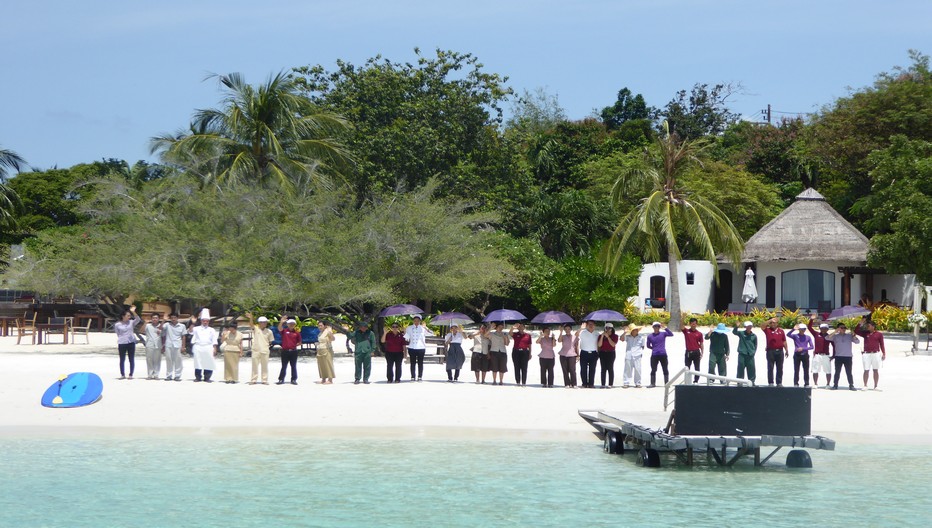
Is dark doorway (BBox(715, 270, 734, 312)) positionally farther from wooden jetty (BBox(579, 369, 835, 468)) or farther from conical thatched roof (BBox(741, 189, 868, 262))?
wooden jetty (BBox(579, 369, 835, 468))

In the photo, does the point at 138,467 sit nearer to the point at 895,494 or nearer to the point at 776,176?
the point at 895,494

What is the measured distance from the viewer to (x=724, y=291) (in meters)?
47.1

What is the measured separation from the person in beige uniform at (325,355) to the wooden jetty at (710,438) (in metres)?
7.35

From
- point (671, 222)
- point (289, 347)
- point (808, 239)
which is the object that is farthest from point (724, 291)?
point (289, 347)

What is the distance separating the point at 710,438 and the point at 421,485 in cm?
401

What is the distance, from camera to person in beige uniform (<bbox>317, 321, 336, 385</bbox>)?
22.9 metres

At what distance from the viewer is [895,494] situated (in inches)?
583

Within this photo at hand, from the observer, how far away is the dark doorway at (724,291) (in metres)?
46.8

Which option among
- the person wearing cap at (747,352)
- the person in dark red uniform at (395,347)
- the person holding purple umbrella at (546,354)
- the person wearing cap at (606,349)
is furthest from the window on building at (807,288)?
the person in dark red uniform at (395,347)

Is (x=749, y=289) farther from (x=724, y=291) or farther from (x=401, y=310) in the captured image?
(x=401, y=310)

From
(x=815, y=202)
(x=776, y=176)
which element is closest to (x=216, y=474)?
(x=815, y=202)

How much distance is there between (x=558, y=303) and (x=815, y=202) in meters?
12.5

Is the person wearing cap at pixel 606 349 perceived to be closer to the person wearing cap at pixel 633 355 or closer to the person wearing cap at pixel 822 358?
the person wearing cap at pixel 633 355

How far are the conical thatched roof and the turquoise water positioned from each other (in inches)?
1016
